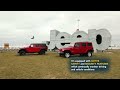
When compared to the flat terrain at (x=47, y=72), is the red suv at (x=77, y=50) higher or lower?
higher

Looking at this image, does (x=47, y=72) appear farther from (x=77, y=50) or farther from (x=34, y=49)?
(x=34, y=49)

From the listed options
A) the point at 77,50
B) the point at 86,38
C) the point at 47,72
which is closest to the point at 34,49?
the point at 77,50

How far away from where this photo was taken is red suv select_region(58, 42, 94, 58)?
19969 millimetres

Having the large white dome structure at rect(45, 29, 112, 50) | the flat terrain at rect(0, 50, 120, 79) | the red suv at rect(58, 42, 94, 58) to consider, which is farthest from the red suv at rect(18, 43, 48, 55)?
the flat terrain at rect(0, 50, 120, 79)

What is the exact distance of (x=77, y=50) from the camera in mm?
20547

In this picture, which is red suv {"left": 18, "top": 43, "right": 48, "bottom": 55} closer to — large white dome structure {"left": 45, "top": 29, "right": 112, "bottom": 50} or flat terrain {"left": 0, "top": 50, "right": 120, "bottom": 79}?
large white dome structure {"left": 45, "top": 29, "right": 112, "bottom": 50}

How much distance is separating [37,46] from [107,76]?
17002mm

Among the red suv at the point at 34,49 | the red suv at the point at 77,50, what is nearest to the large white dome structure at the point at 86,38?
the red suv at the point at 34,49

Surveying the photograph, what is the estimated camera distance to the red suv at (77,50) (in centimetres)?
1997

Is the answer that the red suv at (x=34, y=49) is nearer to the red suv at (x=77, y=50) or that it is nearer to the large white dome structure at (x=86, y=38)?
the large white dome structure at (x=86, y=38)
